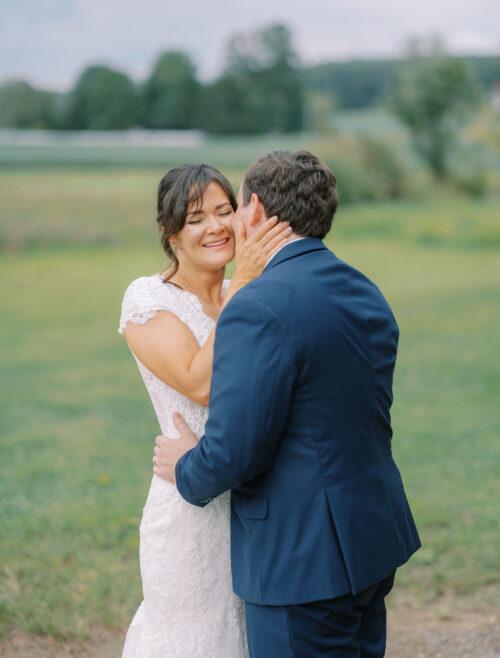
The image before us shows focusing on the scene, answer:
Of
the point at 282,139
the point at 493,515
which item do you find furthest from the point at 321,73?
the point at 493,515

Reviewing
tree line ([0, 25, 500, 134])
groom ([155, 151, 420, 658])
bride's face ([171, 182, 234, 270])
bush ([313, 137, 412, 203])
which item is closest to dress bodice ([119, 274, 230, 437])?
bride's face ([171, 182, 234, 270])

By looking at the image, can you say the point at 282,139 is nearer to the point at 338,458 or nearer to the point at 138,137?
the point at 138,137

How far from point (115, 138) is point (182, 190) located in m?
13.9

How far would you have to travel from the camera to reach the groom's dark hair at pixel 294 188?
1998 millimetres

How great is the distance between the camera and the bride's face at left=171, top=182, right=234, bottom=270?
236 centimetres

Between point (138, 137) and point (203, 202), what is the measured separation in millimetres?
14031

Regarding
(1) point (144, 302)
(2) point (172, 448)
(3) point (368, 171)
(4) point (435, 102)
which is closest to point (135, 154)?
(3) point (368, 171)

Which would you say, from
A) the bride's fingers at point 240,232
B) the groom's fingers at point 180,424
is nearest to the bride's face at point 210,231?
the bride's fingers at point 240,232

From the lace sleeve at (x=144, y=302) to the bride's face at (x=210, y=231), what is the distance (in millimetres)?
125

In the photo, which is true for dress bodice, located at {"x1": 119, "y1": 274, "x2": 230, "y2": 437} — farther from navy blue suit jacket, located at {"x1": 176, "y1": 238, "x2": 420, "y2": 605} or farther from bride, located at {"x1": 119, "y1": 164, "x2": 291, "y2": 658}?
navy blue suit jacket, located at {"x1": 176, "y1": 238, "x2": 420, "y2": 605}

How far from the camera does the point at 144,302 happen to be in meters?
2.32

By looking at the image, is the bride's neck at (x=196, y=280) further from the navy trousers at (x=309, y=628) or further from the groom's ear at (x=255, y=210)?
the navy trousers at (x=309, y=628)

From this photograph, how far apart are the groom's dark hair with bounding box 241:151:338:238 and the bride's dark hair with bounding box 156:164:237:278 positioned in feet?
1.00

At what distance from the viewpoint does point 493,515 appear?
4.98 meters
